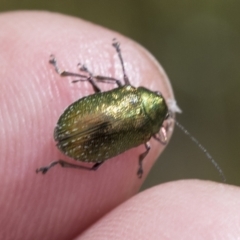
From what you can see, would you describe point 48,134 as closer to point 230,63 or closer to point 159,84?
point 159,84

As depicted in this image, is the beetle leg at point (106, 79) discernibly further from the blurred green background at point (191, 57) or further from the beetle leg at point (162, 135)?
the blurred green background at point (191, 57)

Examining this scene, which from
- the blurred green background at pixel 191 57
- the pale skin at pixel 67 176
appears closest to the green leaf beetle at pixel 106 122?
the pale skin at pixel 67 176

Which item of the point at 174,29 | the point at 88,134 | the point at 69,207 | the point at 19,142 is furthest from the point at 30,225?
the point at 174,29

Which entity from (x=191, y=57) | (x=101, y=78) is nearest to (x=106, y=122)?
(x=101, y=78)

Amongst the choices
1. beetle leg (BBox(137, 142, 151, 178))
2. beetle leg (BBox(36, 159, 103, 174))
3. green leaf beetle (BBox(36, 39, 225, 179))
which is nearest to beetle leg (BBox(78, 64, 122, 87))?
green leaf beetle (BBox(36, 39, 225, 179))

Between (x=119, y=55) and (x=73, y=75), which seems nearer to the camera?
(x=73, y=75)

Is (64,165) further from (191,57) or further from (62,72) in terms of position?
(191,57)

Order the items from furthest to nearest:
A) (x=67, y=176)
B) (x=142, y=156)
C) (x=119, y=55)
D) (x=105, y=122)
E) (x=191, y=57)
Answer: (x=191, y=57) → (x=119, y=55) → (x=142, y=156) → (x=67, y=176) → (x=105, y=122)
